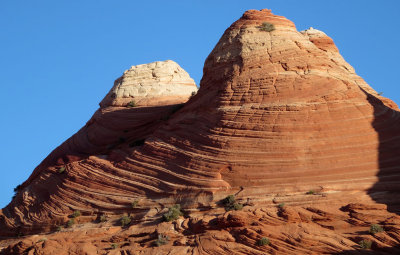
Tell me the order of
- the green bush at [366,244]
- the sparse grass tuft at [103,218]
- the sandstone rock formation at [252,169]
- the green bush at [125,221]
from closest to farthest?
1. the green bush at [366,244]
2. the sandstone rock formation at [252,169]
3. the green bush at [125,221]
4. the sparse grass tuft at [103,218]

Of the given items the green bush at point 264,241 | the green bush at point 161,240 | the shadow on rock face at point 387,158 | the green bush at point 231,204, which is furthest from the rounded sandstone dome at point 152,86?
the green bush at point 264,241

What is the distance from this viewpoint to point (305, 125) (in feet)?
106

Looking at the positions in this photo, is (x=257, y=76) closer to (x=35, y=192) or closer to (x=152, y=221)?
(x=152, y=221)

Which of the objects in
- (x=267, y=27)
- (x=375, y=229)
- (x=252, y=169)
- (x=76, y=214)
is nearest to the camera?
(x=375, y=229)

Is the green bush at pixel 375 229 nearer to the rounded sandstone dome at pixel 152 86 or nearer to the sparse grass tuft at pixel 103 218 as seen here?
the sparse grass tuft at pixel 103 218

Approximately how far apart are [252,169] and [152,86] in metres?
17.4

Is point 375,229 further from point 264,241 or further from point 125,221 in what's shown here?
point 125,221

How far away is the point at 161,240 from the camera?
3080 cm

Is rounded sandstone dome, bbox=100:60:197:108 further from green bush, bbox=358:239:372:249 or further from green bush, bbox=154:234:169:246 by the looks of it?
green bush, bbox=358:239:372:249

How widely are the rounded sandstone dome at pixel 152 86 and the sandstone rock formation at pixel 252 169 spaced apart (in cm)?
675

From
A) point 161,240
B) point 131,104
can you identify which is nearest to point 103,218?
point 161,240

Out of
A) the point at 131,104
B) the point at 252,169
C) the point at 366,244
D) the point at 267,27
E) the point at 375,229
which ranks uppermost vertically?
the point at 267,27

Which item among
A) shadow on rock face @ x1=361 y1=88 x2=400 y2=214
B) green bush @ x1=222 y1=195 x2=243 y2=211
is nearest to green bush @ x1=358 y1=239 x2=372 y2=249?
shadow on rock face @ x1=361 y1=88 x2=400 y2=214

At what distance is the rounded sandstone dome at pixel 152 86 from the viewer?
46500mm
